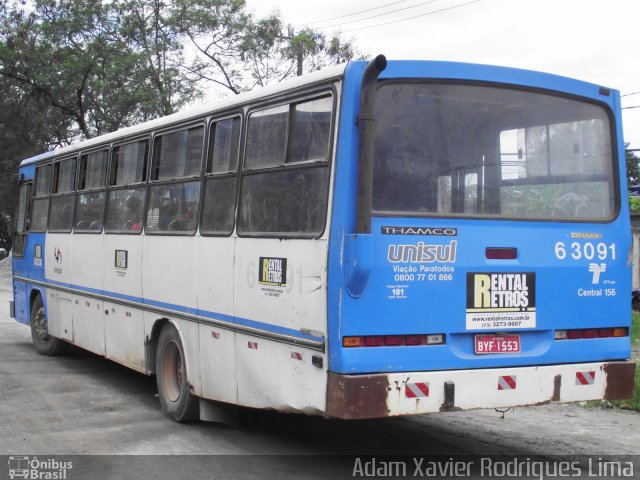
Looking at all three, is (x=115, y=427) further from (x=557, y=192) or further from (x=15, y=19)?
(x=15, y=19)

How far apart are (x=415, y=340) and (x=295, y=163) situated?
158cm

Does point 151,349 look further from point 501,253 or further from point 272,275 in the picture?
Answer: point 501,253

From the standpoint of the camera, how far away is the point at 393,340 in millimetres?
5523

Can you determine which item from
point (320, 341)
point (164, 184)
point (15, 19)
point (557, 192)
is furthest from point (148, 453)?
point (15, 19)

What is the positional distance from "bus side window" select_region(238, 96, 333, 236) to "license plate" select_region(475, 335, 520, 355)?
4.71 feet

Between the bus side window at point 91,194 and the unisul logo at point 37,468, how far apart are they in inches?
155

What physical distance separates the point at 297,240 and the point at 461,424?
324 centimetres

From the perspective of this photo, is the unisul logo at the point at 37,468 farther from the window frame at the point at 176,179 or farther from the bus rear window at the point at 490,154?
the bus rear window at the point at 490,154

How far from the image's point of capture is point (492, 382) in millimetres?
→ 5770

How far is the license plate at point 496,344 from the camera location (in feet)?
19.0

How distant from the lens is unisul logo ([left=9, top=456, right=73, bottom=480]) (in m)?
6.02

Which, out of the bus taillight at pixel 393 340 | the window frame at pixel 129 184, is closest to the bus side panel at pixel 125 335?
the window frame at pixel 129 184

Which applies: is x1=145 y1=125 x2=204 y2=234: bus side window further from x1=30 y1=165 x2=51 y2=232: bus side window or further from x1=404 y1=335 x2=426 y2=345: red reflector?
x1=30 y1=165 x2=51 y2=232: bus side window

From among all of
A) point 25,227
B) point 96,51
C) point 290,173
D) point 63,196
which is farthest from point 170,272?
point 96,51
